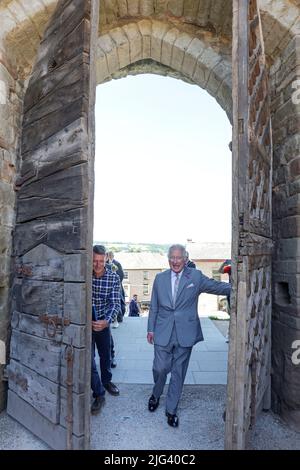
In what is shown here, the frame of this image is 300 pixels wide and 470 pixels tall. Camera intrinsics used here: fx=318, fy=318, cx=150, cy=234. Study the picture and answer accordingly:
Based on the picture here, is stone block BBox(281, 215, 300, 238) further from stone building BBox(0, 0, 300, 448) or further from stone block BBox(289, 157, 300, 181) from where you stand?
stone block BBox(289, 157, 300, 181)

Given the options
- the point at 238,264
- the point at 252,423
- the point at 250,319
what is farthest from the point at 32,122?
the point at 252,423

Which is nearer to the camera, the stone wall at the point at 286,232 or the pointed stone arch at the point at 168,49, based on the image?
the stone wall at the point at 286,232

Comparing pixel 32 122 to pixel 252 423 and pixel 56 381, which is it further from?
pixel 252 423

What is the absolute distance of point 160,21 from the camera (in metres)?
3.26

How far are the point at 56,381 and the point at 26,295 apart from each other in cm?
73

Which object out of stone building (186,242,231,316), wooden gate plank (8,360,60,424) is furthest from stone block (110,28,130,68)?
stone building (186,242,231,316)

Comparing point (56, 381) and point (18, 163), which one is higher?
point (18, 163)

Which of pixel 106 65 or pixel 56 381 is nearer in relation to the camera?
pixel 56 381

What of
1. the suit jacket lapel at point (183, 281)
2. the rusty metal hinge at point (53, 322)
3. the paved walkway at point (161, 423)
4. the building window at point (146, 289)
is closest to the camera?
the rusty metal hinge at point (53, 322)

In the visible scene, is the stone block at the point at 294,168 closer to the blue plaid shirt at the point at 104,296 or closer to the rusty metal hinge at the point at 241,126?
the rusty metal hinge at the point at 241,126

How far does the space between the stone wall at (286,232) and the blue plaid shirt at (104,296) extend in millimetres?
1517

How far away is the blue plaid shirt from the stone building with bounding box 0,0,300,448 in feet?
2.33

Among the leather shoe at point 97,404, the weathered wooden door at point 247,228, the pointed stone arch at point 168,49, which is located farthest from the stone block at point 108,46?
the leather shoe at point 97,404

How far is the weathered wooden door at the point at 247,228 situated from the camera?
2.03 meters
